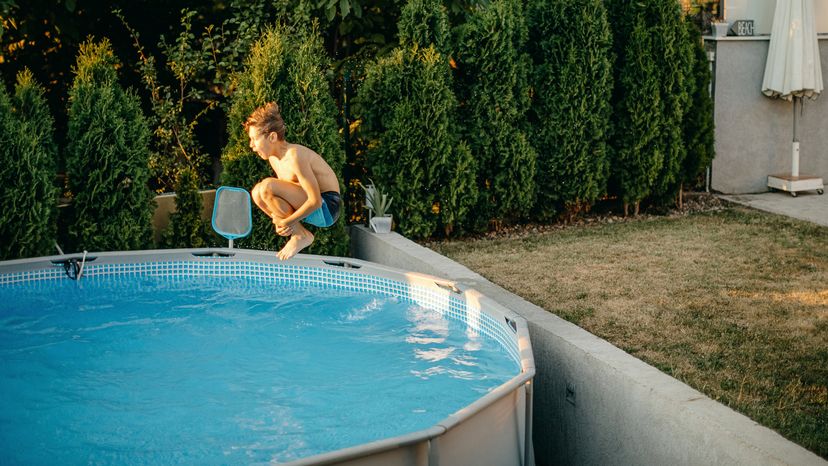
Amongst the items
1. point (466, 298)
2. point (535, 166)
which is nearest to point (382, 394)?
point (466, 298)

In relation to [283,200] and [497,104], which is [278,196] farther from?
[497,104]

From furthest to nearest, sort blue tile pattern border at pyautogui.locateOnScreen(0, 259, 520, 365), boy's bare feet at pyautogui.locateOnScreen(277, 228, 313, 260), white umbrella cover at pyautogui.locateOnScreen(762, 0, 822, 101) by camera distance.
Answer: white umbrella cover at pyautogui.locateOnScreen(762, 0, 822, 101) → blue tile pattern border at pyautogui.locateOnScreen(0, 259, 520, 365) → boy's bare feet at pyautogui.locateOnScreen(277, 228, 313, 260)

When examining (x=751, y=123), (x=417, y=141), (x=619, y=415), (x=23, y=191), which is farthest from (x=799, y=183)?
(x=23, y=191)

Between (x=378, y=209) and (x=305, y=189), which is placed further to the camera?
(x=378, y=209)

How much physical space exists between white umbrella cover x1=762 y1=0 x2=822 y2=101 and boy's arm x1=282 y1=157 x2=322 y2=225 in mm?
6765

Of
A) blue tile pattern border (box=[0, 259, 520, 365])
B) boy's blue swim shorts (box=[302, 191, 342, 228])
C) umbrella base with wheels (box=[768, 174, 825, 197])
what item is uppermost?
boy's blue swim shorts (box=[302, 191, 342, 228])

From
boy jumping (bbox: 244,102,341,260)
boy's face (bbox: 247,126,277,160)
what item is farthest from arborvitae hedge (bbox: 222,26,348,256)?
boy's face (bbox: 247,126,277,160)

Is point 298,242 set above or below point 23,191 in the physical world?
below

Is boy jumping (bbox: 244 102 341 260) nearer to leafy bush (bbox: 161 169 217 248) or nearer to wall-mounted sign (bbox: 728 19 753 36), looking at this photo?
leafy bush (bbox: 161 169 217 248)

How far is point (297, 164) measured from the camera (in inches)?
284

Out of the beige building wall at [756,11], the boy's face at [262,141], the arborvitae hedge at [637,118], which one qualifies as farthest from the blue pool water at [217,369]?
the beige building wall at [756,11]

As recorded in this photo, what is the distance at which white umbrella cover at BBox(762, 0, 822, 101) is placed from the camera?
11406mm

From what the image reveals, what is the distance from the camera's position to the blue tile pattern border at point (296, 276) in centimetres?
774

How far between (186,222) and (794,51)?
7.12m
